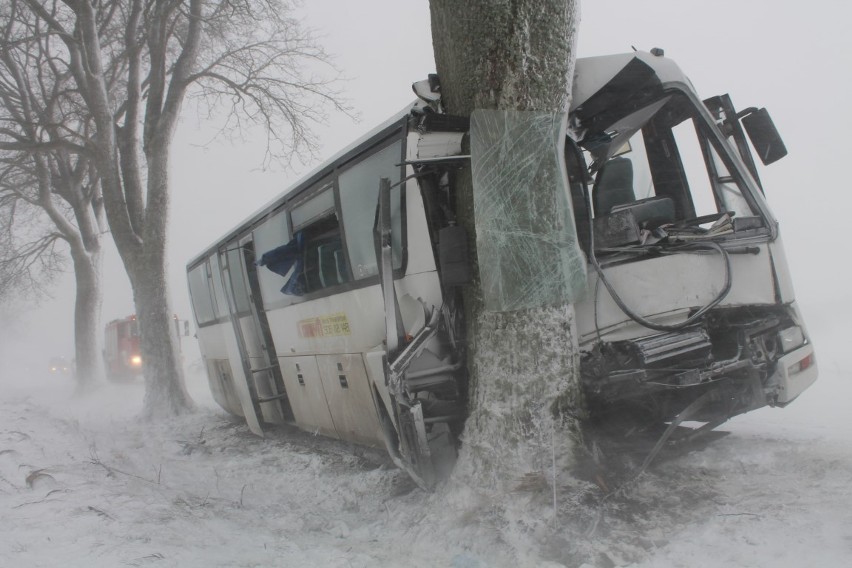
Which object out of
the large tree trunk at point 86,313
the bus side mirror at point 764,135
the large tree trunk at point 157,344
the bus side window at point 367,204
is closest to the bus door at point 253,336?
the bus side window at point 367,204

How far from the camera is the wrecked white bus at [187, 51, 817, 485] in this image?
3680 millimetres

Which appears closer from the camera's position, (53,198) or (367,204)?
(367,204)

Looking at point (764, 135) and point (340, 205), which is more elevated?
point (340, 205)

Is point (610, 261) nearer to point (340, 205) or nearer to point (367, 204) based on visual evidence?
point (367, 204)

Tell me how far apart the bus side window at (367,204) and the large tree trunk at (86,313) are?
18.1m

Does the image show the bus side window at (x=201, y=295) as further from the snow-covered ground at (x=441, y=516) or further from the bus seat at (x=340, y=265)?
the bus seat at (x=340, y=265)

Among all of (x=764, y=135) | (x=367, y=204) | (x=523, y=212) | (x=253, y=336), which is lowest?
(x=253, y=336)

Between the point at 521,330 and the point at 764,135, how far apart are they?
246cm

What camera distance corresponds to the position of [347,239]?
5004 mm

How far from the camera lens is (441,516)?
3.67 meters

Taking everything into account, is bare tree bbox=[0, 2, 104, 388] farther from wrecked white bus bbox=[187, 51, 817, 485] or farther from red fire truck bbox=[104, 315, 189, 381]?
wrecked white bus bbox=[187, 51, 817, 485]

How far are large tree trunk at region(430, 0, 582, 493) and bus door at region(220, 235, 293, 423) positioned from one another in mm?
4318

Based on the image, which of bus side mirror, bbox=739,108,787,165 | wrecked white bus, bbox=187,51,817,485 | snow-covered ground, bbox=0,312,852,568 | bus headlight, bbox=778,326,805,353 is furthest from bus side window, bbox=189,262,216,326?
bus headlight, bbox=778,326,805,353

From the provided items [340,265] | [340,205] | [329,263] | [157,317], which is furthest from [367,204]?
[157,317]
